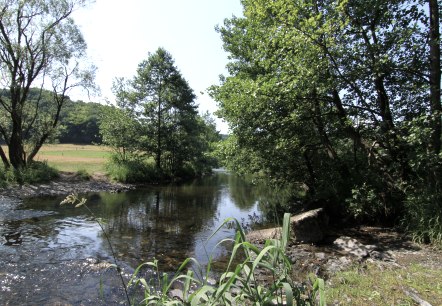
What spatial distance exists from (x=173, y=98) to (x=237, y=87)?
78.5 feet

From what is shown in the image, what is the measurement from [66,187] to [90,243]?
13.4 m

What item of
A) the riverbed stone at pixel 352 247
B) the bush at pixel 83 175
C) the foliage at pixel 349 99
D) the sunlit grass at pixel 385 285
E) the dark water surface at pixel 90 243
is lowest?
the dark water surface at pixel 90 243

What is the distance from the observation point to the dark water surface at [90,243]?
657 centimetres

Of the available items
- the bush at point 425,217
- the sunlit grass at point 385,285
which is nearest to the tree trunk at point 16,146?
the sunlit grass at point 385,285

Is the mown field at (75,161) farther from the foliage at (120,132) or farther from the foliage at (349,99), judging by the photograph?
the foliage at (349,99)

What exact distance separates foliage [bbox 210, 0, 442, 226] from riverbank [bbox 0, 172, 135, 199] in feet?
43.6

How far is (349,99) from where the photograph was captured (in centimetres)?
1191

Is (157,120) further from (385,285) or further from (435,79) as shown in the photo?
(385,285)

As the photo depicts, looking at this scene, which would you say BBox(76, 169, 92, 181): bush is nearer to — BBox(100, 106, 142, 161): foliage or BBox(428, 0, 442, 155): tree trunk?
BBox(100, 106, 142, 161): foliage

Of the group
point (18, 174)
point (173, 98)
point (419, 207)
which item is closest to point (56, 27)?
point (18, 174)

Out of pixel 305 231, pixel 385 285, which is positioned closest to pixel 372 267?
pixel 385 285

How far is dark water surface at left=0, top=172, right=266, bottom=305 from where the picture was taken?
657cm

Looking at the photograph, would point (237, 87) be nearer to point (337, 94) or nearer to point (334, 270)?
point (337, 94)

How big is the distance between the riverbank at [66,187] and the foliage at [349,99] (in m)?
13.3
